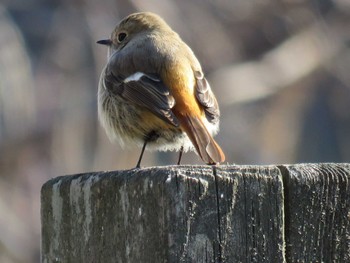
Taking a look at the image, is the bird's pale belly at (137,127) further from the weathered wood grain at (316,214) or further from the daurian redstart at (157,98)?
the weathered wood grain at (316,214)

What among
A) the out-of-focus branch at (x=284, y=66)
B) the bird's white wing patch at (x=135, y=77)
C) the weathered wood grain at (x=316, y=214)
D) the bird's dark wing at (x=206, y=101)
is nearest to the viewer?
the weathered wood grain at (x=316, y=214)

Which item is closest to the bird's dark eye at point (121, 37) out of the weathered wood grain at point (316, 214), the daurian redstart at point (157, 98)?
the daurian redstart at point (157, 98)

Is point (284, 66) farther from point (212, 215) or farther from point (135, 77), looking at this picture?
point (212, 215)

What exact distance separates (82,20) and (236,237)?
733 cm

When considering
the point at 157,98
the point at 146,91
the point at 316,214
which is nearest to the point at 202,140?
the point at 157,98

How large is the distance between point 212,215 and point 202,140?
73.0 inches

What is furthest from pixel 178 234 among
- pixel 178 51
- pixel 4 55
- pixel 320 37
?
pixel 320 37

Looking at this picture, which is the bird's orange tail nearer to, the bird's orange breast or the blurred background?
the bird's orange breast

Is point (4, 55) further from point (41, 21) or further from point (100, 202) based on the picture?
point (100, 202)

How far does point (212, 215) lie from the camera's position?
2.85 metres

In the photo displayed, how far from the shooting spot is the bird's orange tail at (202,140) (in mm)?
4492

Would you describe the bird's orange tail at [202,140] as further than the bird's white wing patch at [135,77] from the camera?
No

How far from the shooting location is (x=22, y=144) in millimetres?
9445

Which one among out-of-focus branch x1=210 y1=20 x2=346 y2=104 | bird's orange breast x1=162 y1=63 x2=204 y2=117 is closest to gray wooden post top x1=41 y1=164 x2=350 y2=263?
bird's orange breast x1=162 y1=63 x2=204 y2=117
